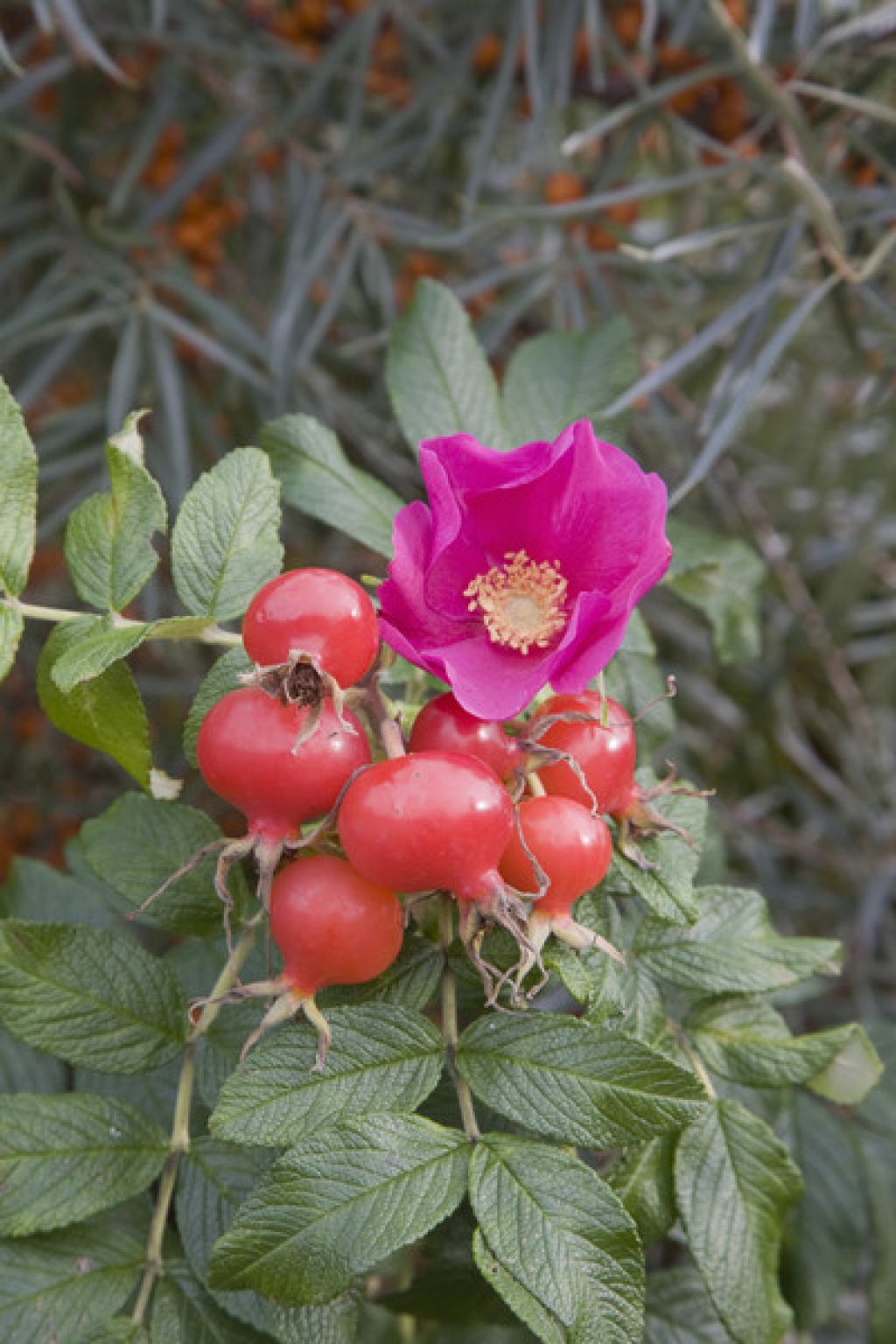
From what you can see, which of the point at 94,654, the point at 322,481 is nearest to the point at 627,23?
the point at 322,481

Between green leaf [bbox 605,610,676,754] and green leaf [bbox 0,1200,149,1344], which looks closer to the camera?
green leaf [bbox 0,1200,149,1344]

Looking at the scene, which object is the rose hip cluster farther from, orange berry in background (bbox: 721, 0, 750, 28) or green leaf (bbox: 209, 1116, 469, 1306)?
orange berry in background (bbox: 721, 0, 750, 28)

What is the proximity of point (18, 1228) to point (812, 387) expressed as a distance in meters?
1.28

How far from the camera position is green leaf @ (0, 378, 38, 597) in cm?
55

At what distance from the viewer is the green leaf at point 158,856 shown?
2.02 feet

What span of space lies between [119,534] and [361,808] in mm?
187

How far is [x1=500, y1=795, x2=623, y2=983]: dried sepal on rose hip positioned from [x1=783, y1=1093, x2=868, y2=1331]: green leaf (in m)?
0.34

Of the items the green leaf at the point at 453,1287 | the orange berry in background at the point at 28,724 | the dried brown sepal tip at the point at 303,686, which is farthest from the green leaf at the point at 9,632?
the orange berry in background at the point at 28,724

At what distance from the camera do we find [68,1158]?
0.55 m

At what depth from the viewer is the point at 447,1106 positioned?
573 mm

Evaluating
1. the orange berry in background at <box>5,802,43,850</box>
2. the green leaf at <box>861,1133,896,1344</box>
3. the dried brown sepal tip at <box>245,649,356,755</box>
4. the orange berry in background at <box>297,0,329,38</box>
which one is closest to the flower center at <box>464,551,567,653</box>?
the dried brown sepal tip at <box>245,649,356,755</box>

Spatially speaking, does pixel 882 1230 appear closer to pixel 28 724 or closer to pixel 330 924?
pixel 330 924

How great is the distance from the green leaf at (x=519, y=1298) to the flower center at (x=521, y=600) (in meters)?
0.24

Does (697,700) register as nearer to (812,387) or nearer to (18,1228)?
(812,387)
